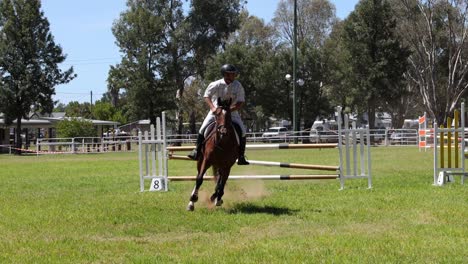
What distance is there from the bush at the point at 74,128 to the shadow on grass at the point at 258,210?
147 feet

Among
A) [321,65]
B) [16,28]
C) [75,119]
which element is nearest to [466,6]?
[321,65]

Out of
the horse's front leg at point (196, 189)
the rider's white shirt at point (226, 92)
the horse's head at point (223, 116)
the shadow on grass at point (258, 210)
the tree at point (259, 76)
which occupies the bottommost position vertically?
the shadow on grass at point (258, 210)

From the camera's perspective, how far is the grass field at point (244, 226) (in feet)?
22.2

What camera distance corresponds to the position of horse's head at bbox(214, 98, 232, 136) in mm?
10250

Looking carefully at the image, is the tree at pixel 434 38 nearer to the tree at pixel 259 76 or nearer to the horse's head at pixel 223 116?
the tree at pixel 259 76

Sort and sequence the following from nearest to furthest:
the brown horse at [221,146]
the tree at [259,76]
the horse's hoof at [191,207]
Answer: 1. the brown horse at [221,146]
2. the horse's hoof at [191,207]
3. the tree at [259,76]

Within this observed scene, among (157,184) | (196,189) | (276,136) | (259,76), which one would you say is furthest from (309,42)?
(196,189)

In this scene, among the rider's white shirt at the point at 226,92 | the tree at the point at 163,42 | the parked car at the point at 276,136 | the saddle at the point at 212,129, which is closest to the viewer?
the saddle at the point at 212,129

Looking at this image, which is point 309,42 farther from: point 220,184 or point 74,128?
point 220,184

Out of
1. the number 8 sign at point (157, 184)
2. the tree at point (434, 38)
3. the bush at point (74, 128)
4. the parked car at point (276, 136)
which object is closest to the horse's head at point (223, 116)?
the number 8 sign at point (157, 184)

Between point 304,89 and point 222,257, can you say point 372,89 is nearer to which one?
point 304,89

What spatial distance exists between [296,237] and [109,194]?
269 inches

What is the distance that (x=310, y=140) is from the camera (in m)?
49.3

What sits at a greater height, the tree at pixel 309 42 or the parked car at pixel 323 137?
the tree at pixel 309 42
